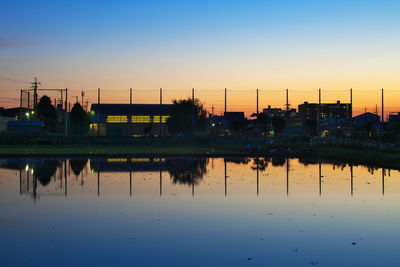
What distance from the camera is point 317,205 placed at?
497 inches

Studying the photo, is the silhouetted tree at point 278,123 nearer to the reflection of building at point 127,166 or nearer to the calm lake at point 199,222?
the reflection of building at point 127,166

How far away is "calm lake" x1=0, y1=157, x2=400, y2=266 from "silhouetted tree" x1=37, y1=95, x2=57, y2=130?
73.9m

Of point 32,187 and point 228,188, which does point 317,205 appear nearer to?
point 228,188

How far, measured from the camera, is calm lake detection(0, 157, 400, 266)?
7.48 meters

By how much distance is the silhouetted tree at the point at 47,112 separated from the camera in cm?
8844

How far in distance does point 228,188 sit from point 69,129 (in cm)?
4755

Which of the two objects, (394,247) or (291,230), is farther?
(291,230)

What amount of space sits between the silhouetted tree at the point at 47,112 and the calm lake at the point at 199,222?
7387cm

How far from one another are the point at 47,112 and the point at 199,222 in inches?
3417

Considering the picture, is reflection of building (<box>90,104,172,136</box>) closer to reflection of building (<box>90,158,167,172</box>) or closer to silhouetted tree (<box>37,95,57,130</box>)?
silhouetted tree (<box>37,95,57,130</box>)

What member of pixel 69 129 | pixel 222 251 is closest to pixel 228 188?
pixel 222 251

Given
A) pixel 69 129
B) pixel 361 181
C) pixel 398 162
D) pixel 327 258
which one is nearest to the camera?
pixel 327 258

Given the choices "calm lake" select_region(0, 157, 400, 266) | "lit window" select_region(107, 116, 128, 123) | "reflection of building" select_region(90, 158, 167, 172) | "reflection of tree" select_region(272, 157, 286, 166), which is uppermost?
"lit window" select_region(107, 116, 128, 123)

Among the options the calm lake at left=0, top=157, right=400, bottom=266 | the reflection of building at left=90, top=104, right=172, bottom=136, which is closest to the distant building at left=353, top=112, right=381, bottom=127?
the reflection of building at left=90, top=104, right=172, bottom=136
